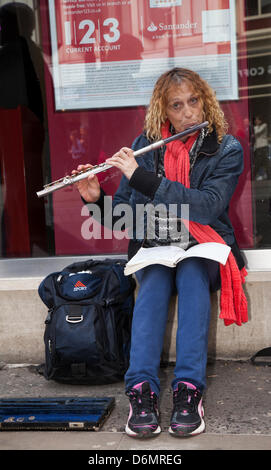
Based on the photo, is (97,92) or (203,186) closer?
(203,186)

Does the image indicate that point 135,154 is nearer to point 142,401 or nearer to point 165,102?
point 165,102

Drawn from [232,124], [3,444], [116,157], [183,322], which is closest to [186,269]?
[183,322]

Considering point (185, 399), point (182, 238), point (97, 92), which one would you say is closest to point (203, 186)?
point (182, 238)

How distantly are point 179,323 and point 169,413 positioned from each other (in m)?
0.38

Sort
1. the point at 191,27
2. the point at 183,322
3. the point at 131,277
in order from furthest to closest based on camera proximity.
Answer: the point at 191,27 → the point at 131,277 → the point at 183,322

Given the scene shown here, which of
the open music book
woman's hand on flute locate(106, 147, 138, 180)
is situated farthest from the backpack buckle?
woman's hand on flute locate(106, 147, 138, 180)

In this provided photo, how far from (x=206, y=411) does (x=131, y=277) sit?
2.66 feet

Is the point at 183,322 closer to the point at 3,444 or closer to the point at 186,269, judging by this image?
the point at 186,269

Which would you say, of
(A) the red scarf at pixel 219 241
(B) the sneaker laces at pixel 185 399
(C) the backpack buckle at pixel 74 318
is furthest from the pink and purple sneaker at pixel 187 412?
(C) the backpack buckle at pixel 74 318

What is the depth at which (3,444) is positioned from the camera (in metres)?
2.24

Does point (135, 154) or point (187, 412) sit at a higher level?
point (135, 154)

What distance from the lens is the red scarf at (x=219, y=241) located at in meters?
2.62

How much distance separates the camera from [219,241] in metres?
2.63

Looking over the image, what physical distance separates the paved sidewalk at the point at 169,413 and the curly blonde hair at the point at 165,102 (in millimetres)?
1129
